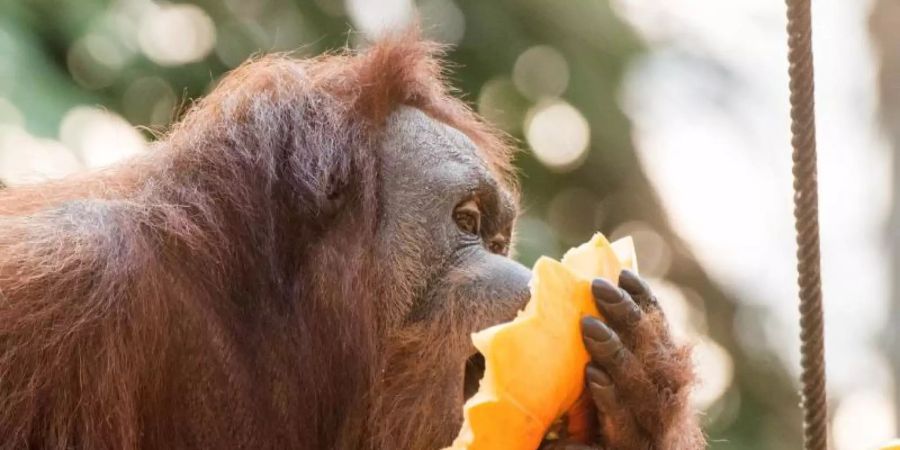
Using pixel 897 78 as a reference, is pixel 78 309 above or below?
below

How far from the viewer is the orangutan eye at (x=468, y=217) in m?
2.62

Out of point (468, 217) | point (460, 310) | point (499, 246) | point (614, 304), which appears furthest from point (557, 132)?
point (614, 304)

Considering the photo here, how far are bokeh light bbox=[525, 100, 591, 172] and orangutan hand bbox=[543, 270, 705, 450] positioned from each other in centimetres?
416

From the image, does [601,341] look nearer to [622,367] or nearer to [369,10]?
[622,367]

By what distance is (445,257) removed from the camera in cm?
255

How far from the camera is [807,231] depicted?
2.09 metres

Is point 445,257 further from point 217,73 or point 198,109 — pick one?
point 217,73

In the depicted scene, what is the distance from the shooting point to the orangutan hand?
84.6 inches

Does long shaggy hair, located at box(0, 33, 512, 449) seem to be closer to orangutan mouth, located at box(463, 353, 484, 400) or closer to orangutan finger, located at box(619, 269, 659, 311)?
orangutan mouth, located at box(463, 353, 484, 400)

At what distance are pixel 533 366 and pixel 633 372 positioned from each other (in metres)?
0.24

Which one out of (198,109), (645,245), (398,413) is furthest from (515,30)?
(398,413)

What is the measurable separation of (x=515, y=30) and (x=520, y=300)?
13.9ft

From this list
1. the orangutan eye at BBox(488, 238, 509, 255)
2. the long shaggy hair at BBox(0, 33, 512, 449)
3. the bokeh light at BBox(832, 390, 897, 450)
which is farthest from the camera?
the bokeh light at BBox(832, 390, 897, 450)

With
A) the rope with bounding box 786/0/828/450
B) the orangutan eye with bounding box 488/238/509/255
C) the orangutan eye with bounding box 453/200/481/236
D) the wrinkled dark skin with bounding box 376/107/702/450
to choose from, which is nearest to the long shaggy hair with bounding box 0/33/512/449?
the wrinkled dark skin with bounding box 376/107/702/450
